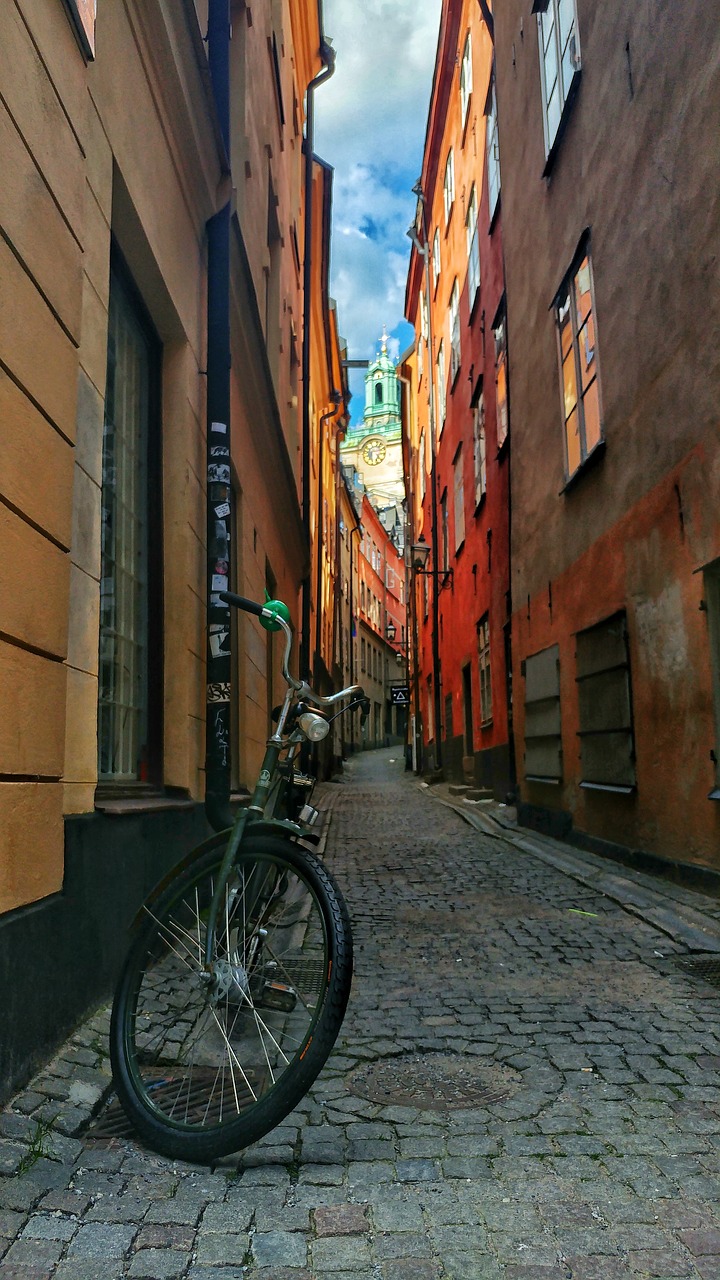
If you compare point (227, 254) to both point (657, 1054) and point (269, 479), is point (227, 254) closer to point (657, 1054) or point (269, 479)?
point (269, 479)

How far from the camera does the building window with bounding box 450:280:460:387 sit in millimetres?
19578

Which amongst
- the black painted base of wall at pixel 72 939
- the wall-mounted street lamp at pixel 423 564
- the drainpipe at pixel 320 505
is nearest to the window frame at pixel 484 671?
the wall-mounted street lamp at pixel 423 564

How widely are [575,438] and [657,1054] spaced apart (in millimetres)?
6705

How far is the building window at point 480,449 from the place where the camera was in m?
15.4

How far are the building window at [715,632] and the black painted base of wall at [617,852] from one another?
1.93ft

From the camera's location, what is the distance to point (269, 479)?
36.2ft

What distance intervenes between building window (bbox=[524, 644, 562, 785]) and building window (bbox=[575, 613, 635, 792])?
895 mm

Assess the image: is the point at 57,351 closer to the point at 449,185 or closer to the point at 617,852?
the point at 617,852

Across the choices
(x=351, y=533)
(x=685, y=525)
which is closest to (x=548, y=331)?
(x=685, y=525)

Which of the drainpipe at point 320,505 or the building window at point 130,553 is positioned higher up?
the drainpipe at point 320,505

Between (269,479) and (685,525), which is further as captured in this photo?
(269,479)

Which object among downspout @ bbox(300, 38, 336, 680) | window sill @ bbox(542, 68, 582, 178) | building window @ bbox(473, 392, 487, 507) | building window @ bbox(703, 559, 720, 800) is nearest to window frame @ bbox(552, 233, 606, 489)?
window sill @ bbox(542, 68, 582, 178)

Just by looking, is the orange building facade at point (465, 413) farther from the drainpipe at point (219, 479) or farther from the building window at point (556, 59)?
the drainpipe at point (219, 479)

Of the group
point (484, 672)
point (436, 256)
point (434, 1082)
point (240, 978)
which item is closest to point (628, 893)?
point (434, 1082)
